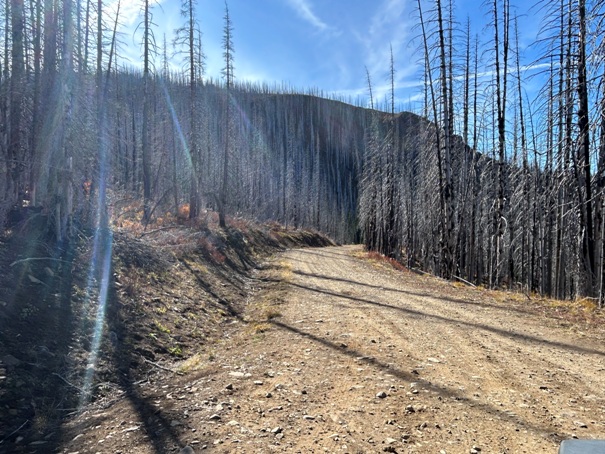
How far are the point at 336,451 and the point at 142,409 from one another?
7.26 feet

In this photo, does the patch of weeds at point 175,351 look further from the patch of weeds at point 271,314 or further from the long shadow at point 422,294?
the long shadow at point 422,294

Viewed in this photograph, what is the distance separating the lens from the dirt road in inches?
119

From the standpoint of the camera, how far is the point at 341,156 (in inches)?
3841

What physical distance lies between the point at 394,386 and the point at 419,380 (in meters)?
0.36

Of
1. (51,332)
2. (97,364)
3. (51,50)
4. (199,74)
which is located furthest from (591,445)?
(199,74)

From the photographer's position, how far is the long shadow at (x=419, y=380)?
10.3 ft

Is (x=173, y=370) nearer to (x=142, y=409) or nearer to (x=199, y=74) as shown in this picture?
(x=142, y=409)

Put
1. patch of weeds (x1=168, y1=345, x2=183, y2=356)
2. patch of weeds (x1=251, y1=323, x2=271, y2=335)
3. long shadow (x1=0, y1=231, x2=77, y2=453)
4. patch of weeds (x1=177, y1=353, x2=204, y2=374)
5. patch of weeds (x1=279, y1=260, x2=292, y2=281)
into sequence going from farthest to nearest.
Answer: patch of weeds (x1=279, y1=260, x2=292, y2=281) → patch of weeds (x1=251, y1=323, x2=271, y2=335) → patch of weeds (x1=168, y1=345, x2=183, y2=356) → patch of weeds (x1=177, y1=353, x2=204, y2=374) → long shadow (x1=0, y1=231, x2=77, y2=453)

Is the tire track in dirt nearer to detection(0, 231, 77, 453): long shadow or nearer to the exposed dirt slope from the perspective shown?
the exposed dirt slope

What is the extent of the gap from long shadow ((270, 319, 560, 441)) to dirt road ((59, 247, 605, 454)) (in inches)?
0.6

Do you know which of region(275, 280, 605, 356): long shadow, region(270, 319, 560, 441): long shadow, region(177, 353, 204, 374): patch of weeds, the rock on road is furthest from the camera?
region(275, 280, 605, 356): long shadow

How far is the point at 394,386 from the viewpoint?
13.0ft

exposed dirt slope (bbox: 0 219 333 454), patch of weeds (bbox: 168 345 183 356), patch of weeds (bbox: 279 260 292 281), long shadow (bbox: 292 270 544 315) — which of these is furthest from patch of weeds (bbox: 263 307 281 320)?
patch of weeds (bbox: 279 260 292 281)

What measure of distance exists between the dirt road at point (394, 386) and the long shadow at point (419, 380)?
0.02 metres
